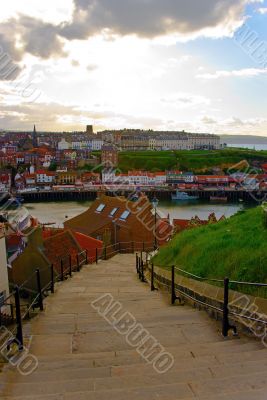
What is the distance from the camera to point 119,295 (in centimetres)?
727

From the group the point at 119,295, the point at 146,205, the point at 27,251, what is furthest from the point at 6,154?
the point at 119,295

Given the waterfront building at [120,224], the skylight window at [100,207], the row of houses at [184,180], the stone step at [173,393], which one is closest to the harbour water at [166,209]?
the row of houses at [184,180]

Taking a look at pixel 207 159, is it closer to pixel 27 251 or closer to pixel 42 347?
pixel 27 251

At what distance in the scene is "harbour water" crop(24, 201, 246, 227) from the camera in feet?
179

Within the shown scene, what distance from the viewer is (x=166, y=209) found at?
62344 mm

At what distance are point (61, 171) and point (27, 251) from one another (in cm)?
7937

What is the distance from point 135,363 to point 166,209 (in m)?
58.9

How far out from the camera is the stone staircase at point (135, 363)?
117 inches

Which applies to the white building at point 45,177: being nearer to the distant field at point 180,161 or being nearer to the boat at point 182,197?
the distant field at point 180,161

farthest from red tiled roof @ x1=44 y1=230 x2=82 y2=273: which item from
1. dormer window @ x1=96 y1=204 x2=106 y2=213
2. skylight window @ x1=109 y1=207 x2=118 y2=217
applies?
dormer window @ x1=96 y1=204 x2=106 y2=213

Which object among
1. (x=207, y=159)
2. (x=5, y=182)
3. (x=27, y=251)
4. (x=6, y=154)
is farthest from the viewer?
(x=207, y=159)

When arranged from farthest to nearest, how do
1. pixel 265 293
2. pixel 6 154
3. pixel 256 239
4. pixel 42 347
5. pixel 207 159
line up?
pixel 207 159, pixel 6 154, pixel 256 239, pixel 265 293, pixel 42 347

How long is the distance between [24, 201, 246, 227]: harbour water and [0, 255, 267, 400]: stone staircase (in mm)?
44731

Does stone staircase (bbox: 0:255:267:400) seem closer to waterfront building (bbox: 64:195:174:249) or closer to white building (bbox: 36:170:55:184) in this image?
waterfront building (bbox: 64:195:174:249)
